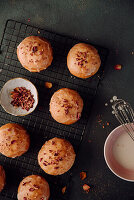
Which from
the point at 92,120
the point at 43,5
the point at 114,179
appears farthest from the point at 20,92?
the point at 114,179

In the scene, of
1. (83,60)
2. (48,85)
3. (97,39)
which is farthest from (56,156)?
(97,39)

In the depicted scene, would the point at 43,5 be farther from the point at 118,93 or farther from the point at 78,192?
the point at 78,192

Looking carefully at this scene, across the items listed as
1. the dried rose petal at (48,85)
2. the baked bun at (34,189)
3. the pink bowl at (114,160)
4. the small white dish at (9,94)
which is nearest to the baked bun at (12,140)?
the small white dish at (9,94)

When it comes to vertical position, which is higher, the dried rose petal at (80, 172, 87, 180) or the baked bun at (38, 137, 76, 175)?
the baked bun at (38, 137, 76, 175)

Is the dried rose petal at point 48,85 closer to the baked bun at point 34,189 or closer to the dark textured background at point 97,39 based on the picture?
the dark textured background at point 97,39

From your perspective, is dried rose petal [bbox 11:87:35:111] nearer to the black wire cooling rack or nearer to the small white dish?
the small white dish

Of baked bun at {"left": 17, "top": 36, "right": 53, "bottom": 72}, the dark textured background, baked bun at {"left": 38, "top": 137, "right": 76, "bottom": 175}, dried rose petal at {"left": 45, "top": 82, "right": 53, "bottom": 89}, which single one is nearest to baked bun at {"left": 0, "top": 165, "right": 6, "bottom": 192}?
baked bun at {"left": 38, "top": 137, "right": 76, "bottom": 175}

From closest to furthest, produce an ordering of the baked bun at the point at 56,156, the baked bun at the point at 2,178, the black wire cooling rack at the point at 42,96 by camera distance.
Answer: the baked bun at the point at 56,156 < the baked bun at the point at 2,178 < the black wire cooling rack at the point at 42,96
